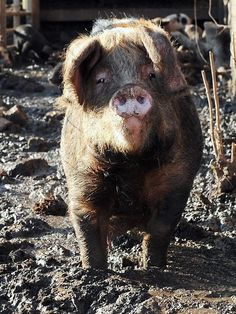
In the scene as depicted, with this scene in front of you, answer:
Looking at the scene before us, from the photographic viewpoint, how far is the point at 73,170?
4980 mm

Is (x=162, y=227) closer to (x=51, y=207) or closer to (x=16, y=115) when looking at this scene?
(x=51, y=207)

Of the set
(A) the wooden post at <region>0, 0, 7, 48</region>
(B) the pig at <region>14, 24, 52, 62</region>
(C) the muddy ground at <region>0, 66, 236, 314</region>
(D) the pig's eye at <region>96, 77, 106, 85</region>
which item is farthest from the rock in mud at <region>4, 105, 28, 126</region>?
(D) the pig's eye at <region>96, 77, 106, 85</region>

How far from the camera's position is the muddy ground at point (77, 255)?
452 centimetres

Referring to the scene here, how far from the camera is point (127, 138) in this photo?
4.26 m

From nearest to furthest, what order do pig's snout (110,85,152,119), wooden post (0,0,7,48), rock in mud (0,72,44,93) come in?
pig's snout (110,85,152,119) → rock in mud (0,72,44,93) → wooden post (0,0,7,48)

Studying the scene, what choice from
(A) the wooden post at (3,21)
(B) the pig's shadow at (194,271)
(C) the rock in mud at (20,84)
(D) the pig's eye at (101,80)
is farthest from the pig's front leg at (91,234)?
(A) the wooden post at (3,21)

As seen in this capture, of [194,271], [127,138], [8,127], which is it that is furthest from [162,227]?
[8,127]

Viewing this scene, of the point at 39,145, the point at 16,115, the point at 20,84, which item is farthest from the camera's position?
the point at 20,84

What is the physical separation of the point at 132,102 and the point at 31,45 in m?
8.78

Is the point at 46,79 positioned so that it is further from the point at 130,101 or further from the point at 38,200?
the point at 130,101

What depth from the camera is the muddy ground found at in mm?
4520

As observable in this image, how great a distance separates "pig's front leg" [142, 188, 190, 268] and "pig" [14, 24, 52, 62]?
7917 mm

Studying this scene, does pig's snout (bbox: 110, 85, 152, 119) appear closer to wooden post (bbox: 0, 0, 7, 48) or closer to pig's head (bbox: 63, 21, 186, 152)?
pig's head (bbox: 63, 21, 186, 152)

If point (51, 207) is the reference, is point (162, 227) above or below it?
above
